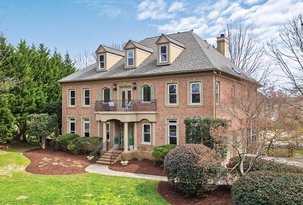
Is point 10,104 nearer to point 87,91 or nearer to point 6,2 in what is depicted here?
point 87,91

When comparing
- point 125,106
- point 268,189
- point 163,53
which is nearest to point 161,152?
point 125,106

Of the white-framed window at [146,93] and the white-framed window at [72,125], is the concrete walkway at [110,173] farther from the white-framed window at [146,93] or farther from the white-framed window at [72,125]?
the white-framed window at [72,125]

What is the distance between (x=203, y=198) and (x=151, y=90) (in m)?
10.8

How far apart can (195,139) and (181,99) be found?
402 centimetres

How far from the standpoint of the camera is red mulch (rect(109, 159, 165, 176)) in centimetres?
1768

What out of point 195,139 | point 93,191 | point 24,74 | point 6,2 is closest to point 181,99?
point 195,139

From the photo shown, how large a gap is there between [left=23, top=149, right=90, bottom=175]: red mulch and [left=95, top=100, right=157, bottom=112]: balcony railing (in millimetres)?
4655

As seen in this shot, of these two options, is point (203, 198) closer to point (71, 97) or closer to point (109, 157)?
point (109, 157)

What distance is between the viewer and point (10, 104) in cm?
2589

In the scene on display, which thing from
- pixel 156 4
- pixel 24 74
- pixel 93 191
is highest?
pixel 156 4

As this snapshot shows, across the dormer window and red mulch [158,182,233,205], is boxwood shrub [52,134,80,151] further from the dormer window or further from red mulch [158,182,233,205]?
red mulch [158,182,233,205]

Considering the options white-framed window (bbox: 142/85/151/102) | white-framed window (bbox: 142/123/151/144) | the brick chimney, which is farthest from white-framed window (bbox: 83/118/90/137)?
the brick chimney

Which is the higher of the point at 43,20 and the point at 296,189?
the point at 43,20

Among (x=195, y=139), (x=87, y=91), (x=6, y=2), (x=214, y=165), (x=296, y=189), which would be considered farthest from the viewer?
(x=87, y=91)
